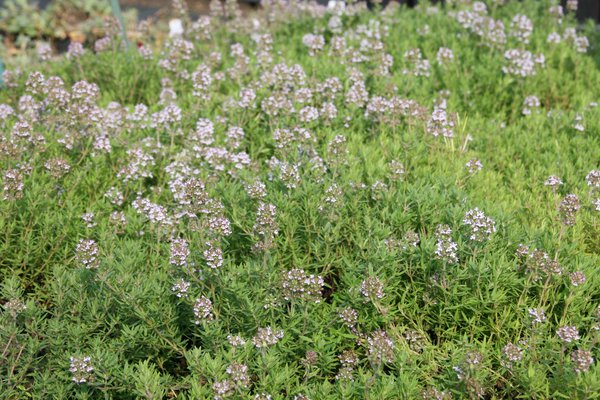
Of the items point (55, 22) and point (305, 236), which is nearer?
point (305, 236)

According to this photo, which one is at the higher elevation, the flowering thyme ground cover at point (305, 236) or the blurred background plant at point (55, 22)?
the flowering thyme ground cover at point (305, 236)

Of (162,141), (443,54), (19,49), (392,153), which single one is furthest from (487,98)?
(19,49)

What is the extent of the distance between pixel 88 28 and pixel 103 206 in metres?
6.02

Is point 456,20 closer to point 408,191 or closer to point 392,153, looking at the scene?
point 392,153

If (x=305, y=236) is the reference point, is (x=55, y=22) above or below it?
below

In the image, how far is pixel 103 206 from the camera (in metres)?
5.03

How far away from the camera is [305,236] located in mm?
4570

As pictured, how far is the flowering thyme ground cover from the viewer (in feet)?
12.5

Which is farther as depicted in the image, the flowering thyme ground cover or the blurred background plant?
the blurred background plant

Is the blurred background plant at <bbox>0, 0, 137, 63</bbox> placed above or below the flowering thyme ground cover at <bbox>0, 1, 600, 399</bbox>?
below

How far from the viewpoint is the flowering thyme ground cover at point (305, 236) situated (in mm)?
3820

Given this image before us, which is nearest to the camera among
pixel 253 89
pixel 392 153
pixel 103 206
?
pixel 103 206

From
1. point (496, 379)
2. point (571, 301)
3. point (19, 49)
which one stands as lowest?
point (19, 49)

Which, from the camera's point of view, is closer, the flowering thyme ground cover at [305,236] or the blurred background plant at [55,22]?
the flowering thyme ground cover at [305,236]
